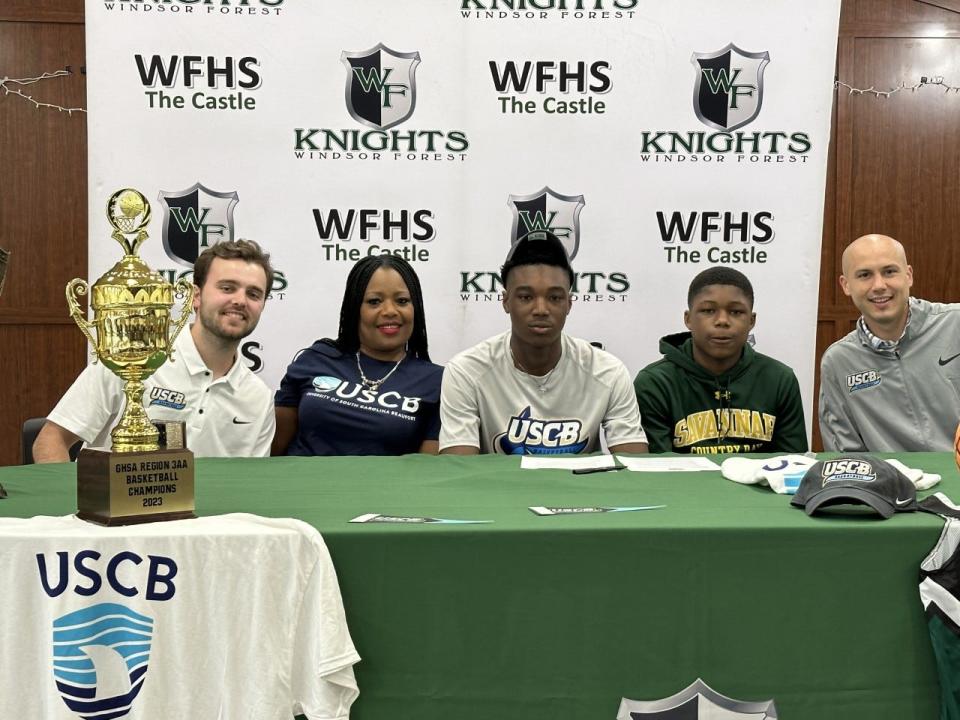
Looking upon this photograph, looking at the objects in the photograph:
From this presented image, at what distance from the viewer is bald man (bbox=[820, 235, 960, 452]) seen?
2.66 metres

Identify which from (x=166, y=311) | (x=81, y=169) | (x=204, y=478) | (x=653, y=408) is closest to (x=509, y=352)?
(x=653, y=408)

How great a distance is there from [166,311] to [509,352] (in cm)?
120

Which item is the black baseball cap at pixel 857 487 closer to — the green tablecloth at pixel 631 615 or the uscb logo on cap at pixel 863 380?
the green tablecloth at pixel 631 615

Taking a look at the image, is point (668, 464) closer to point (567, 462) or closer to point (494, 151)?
point (567, 462)

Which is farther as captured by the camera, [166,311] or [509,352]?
[509,352]

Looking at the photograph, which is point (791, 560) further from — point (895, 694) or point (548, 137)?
point (548, 137)

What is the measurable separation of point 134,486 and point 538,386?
4.19ft

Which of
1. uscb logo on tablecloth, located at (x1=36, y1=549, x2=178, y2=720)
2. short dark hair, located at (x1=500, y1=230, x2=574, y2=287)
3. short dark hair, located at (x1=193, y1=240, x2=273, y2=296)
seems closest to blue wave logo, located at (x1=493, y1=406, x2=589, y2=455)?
short dark hair, located at (x1=500, y1=230, x2=574, y2=287)

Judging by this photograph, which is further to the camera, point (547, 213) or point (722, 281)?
point (547, 213)

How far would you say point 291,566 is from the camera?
1.22 m

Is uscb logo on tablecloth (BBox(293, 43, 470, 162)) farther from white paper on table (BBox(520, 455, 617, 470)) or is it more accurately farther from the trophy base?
the trophy base

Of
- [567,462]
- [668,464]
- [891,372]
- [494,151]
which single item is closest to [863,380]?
[891,372]

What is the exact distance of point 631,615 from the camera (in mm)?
1269

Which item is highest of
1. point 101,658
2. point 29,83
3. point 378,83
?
point 29,83
